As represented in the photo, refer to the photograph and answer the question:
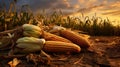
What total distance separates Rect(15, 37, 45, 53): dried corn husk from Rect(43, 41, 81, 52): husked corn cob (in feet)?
0.39

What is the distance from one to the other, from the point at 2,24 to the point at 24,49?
61.0 inches

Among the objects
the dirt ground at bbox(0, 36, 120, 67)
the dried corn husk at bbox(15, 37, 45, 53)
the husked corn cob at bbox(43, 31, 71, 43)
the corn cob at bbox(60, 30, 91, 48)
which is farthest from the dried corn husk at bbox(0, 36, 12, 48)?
the corn cob at bbox(60, 30, 91, 48)

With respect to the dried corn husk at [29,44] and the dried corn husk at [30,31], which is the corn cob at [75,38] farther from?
the dried corn husk at [29,44]

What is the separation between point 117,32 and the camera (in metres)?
10.2

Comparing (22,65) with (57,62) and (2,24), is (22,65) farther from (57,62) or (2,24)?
(2,24)

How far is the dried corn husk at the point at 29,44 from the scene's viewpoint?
16.5ft

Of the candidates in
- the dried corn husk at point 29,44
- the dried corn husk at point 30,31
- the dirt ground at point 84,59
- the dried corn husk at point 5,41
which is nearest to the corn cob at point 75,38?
the dirt ground at point 84,59

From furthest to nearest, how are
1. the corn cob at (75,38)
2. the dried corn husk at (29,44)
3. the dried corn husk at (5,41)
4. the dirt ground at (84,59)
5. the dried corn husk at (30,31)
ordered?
1. the corn cob at (75,38)
2. the dried corn husk at (5,41)
3. the dried corn husk at (30,31)
4. the dried corn husk at (29,44)
5. the dirt ground at (84,59)

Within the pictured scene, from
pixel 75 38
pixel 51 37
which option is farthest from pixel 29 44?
pixel 75 38

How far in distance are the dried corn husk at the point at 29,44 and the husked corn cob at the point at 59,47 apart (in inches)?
4.7

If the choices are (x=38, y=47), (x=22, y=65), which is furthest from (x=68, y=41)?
(x=22, y=65)

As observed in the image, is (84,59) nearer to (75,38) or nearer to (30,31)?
(75,38)

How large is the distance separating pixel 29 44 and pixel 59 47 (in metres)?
0.58

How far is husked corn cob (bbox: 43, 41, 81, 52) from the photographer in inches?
202
